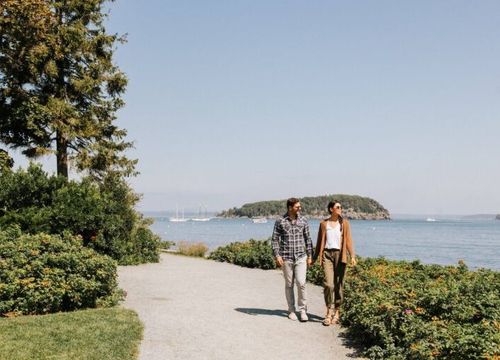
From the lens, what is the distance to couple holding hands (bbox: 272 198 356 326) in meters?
8.96

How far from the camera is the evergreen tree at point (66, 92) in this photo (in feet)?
75.6

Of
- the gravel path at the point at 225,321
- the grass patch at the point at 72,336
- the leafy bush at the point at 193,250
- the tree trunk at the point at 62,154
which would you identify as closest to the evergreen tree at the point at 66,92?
the tree trunk at the point at 62,154

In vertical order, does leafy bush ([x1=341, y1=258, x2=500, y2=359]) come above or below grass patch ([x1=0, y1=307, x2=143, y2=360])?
above

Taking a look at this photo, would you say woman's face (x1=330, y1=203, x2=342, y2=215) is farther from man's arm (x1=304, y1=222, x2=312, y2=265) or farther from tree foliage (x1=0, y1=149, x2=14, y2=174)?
tree foliage (x1=0, y1=149, x2=14, y2=174)

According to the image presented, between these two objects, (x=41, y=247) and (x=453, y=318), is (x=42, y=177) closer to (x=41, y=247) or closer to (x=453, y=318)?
(x=41, y=247)

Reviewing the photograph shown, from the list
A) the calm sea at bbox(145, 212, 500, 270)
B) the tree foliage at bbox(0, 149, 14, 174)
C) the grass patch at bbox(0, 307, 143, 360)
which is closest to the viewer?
the grass patch at bbox(0, 307, 143, 360)

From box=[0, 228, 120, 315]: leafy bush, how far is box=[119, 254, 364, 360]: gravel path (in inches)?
40.7

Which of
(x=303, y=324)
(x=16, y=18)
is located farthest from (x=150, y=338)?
(x=16, y=18)

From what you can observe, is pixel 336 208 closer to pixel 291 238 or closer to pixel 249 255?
pixel 291 238

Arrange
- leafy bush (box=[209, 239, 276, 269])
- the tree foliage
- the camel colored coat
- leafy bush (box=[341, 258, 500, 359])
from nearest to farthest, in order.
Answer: leafy bush (box=[341, 258, 500, 359])
the camel colored coat
leafy bush (box=[209, 239, 276, 269])
the tree foliage

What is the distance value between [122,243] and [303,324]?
11878 mm

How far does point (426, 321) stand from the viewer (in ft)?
23.6

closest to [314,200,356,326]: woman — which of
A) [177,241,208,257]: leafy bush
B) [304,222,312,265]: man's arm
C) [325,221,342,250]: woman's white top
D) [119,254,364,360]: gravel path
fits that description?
[325,221,342,250]: woman's white top

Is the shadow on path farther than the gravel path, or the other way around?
the shadow on path
